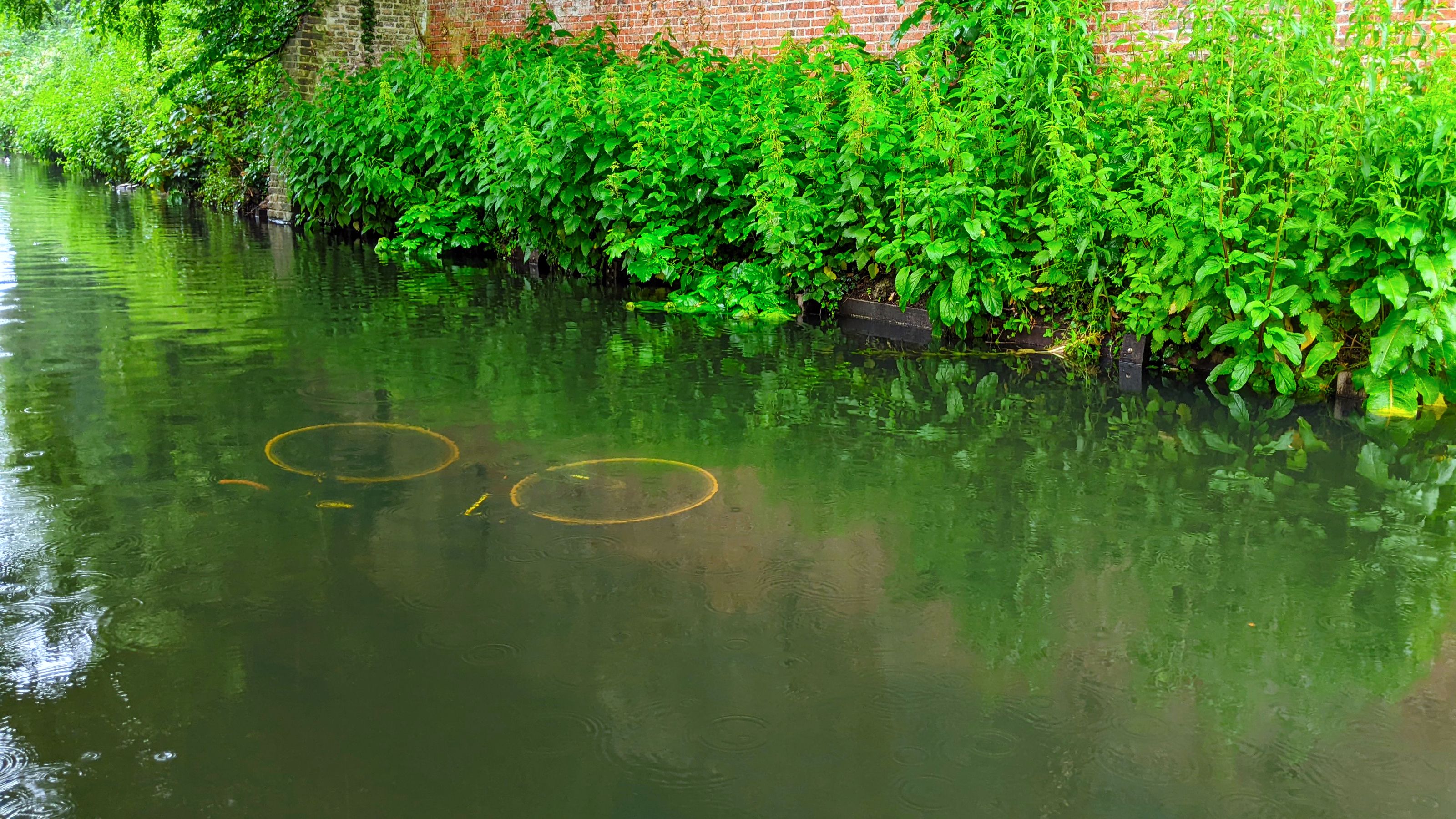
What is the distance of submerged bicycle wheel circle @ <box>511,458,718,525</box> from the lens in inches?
157

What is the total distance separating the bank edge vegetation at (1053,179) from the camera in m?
5.45

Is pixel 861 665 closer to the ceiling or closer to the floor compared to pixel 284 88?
closer to the floor

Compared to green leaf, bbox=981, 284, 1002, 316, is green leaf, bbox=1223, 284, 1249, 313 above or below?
above

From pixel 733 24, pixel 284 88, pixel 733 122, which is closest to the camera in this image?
pixel 733 122

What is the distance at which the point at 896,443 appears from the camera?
492 cm

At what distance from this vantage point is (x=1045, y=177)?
22.3ft

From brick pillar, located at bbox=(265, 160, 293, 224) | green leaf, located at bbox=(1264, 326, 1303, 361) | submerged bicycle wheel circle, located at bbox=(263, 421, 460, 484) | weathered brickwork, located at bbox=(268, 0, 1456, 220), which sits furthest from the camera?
brick pillar, located at bbox=(265, 160, 293, 224)

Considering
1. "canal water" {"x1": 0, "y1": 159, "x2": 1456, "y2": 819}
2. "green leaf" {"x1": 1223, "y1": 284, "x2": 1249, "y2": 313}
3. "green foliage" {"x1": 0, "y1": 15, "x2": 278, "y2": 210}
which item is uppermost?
"green foliage" {"x1": 0, "y1": 15, "x2": 278, "y2": 210}

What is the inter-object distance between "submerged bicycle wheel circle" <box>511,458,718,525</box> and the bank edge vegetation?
2985 mm

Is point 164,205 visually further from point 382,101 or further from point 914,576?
point 914,576

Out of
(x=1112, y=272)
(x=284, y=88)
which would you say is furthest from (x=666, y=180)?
(x=284, y=88)

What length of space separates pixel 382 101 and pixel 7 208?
800cm

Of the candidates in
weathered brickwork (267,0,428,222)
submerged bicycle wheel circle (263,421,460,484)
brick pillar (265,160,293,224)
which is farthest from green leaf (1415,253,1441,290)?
brick pillar (265,160,293,224)

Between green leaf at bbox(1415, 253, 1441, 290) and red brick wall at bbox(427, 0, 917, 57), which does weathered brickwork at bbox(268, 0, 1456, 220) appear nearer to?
red brick wall at bbox(427, 0, 917, 57)
